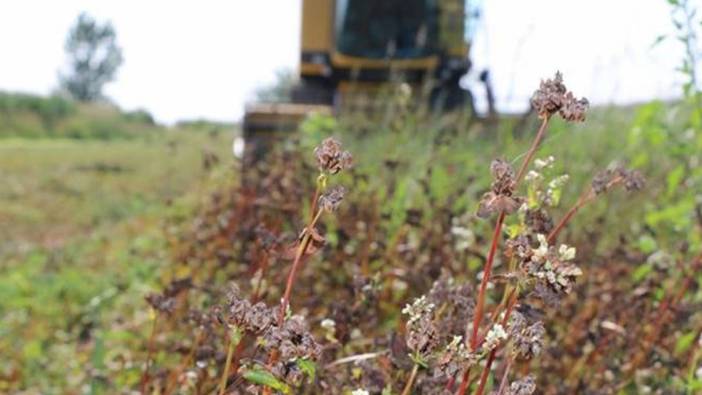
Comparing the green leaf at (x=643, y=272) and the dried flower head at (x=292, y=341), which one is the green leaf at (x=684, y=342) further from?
the dried flower head at (x=292, y=341)

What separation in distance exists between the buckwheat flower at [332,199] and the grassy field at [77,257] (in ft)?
5.21

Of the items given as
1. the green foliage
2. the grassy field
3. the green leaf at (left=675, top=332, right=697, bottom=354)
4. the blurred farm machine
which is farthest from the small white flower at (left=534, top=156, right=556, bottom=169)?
the green foliage

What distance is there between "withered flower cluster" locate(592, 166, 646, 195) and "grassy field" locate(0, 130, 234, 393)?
1.54 meters

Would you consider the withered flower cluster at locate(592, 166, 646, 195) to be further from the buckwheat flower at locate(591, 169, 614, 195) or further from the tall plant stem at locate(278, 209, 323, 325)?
the tall plant stem at locate(278, 209, 323, 325)

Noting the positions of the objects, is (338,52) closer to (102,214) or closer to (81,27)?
(102,214)

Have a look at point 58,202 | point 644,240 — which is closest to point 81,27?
point 58,202

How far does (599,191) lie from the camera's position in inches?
60.6

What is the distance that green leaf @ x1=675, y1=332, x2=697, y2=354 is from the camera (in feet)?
7.81

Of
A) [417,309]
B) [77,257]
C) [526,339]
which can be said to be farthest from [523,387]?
[77,257]

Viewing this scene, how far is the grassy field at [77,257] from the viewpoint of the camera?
13.5ft

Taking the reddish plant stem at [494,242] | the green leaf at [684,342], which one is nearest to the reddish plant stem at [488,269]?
the reddish plant stem at [494,242]

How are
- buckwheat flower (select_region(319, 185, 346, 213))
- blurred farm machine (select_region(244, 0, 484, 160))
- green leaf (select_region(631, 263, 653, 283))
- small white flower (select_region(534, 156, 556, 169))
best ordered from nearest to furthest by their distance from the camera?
1. buckwheat flower (select_region(319, 185, 346, 213))
2. small white flower (select_region(534, 156, 556, 169))
3. green leaf (select_region(631, 263, 653, 283))
4. blurred farm machine (select_region(244, 0, 484, 160))

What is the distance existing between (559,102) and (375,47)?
10.1 m

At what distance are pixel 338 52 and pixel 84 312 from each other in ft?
21.4
